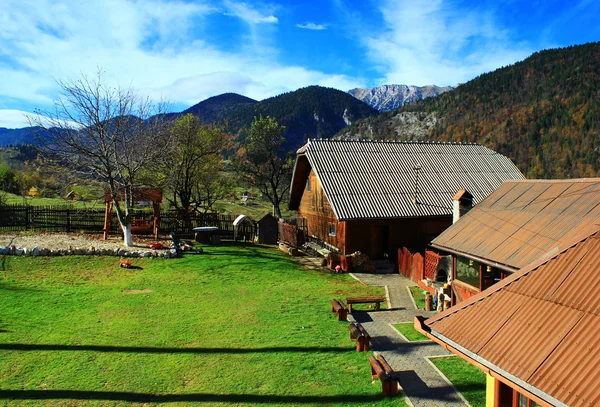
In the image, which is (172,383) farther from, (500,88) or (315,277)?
(500,88)

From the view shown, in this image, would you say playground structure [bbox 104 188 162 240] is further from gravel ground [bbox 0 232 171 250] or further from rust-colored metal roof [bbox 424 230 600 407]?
rust-colored metal roof [bbox 424 230 600 407]

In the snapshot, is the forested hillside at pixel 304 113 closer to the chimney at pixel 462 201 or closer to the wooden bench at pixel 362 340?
the chimney at pixel 462 201

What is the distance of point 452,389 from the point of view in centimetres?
896

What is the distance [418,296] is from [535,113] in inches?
3704

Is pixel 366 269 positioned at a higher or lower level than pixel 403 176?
lower

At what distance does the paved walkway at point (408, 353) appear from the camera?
28.5 ft

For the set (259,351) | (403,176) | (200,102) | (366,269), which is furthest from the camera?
(200,102)

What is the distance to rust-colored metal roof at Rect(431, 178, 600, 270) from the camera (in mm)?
9648

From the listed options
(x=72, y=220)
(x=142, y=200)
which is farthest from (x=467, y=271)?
(x=72, y=220)

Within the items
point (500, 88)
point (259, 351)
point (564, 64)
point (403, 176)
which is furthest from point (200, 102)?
point (259, 351)

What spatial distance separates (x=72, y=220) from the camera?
83.0ft

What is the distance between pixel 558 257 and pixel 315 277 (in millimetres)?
13939

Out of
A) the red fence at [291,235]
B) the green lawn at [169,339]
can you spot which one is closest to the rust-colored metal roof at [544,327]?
the green lawn at [169,339]

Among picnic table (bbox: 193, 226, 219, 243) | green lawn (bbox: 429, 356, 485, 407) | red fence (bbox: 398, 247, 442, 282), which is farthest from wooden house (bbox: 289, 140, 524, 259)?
green lawn (bbox: 429, 356, 485, 407)
